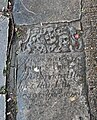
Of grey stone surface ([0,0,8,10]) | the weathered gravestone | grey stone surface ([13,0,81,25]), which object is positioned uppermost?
grey stone surface ([0,0,8,10])

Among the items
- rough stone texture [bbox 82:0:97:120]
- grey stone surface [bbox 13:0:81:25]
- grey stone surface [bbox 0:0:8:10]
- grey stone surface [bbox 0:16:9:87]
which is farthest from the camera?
grey stone surface [bbox 0:0:8:10]

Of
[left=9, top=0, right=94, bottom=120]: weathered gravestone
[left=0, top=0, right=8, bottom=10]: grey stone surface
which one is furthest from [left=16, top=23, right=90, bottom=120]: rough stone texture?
[left=0, top=0, right=8, bottom=10]: grey stone surface

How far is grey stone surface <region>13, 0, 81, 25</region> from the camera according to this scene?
107 inches

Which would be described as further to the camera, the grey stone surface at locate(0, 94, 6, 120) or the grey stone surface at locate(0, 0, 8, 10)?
the grey stone surface at locate(0, 0, 8, 10)

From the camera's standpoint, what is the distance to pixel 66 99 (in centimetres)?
237

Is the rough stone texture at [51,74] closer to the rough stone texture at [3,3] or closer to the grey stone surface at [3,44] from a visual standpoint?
the grey stone surface at [3,44]

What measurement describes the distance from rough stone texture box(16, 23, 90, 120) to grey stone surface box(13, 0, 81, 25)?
2.7 inches

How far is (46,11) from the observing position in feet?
9.09

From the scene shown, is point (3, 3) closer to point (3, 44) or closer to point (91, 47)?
point (3, 44)

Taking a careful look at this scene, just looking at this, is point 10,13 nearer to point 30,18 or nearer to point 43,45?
point 30,18

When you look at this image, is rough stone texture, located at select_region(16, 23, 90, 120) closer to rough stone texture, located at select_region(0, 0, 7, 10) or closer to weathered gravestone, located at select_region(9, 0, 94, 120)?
weathered gravestone, located at select_region(9, 0, 94, 120)

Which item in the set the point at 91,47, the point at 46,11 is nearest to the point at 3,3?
the point at 46,11

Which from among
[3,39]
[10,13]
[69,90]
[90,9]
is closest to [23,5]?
[10,13]

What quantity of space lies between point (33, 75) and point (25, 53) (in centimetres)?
20
